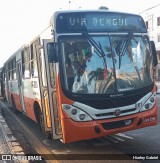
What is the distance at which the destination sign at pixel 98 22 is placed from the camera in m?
7.82

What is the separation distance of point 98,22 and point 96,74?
1234 mm

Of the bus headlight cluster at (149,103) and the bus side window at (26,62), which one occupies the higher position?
the bus side window at (26,62)

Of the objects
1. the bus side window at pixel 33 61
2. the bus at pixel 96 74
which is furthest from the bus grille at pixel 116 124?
the bus side window at pixel 33 61

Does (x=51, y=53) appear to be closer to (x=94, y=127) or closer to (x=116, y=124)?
(x=94, y=127)

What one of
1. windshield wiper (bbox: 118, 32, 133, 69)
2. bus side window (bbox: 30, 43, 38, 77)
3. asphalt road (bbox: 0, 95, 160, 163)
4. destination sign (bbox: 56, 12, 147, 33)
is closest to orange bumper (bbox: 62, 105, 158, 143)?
asphalt road (bbox: 0, 95, 160, 163)

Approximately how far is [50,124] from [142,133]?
10.2ft

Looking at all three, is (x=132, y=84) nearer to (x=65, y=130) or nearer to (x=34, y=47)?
(x=65, y=130)

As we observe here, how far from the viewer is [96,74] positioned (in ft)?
25.6

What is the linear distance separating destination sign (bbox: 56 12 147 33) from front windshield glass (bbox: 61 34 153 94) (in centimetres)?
20

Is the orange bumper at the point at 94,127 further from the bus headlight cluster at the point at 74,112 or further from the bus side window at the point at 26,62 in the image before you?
the bus side window at the point at 26,62

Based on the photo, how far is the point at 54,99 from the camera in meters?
8.18

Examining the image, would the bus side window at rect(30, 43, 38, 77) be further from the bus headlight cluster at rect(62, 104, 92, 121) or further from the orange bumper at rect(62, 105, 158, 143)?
the orange bumper at rect(62, 105, 158, 143)

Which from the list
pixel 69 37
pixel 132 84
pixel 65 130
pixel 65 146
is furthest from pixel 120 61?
pixel 65 146

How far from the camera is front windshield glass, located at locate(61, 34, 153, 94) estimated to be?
7.68m
